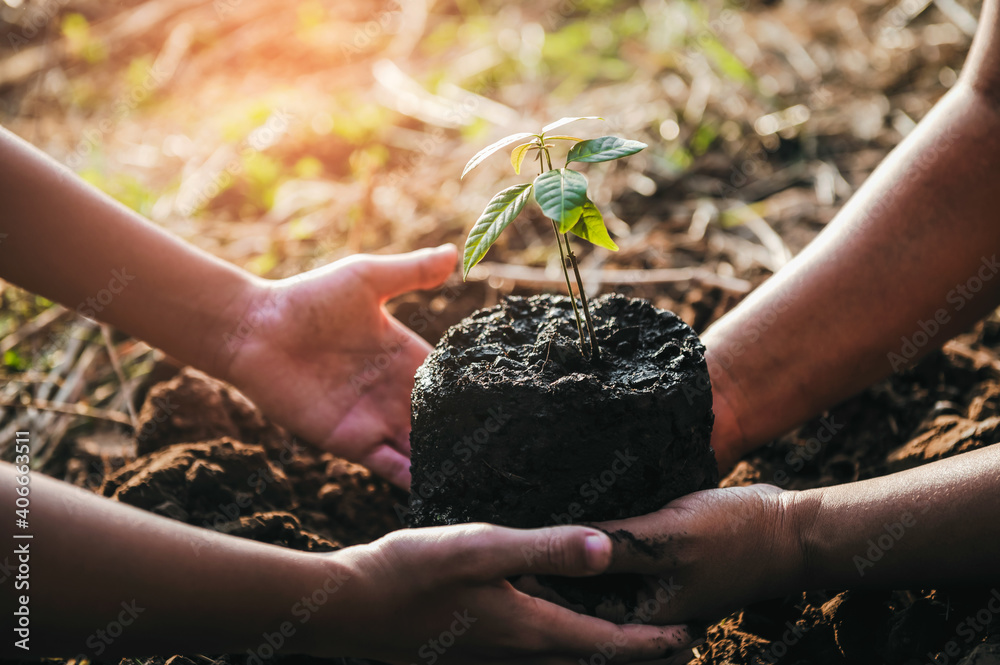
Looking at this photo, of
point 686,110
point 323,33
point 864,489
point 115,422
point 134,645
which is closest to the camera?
point 134,645

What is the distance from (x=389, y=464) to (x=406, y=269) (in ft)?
1.80

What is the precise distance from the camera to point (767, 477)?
5.99ft

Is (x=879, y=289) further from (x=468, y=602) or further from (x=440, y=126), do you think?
(x=440, y=126)

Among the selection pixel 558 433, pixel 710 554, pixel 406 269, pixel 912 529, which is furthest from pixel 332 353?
pixel 912 529

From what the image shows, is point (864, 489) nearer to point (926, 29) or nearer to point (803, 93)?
point (803, 93)

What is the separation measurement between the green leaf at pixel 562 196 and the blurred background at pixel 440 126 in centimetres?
123

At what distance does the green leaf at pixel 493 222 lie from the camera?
1.29 metres

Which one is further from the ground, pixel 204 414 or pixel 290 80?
pixel 290 80

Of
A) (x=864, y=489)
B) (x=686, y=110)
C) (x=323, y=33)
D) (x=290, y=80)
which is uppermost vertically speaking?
(x=323, y=33)

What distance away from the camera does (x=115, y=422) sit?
227cm

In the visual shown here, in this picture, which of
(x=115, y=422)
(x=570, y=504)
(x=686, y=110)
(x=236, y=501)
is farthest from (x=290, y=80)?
(x=570, y=504)

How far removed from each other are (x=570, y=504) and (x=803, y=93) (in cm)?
320

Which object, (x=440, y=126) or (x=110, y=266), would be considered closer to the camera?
(x=110, y=266)

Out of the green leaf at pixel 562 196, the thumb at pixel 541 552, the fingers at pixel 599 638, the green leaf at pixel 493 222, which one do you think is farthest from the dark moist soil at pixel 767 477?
the green leaf at pixel 562 196
